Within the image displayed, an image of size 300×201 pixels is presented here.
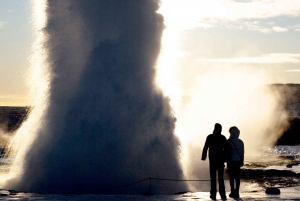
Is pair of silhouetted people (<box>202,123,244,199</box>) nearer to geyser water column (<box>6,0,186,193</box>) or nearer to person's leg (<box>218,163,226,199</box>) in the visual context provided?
person's leg (<box>218,163,226,199</box>)

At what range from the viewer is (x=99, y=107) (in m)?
23.6

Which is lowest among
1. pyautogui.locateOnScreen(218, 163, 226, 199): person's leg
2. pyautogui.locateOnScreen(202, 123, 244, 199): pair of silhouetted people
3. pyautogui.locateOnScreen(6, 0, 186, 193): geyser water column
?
pyautogui.locateOnScreen(218, 163, 226, 199): person's leg

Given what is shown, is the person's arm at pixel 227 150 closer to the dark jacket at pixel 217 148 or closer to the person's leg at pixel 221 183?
the dark jacket at pixel 217 148

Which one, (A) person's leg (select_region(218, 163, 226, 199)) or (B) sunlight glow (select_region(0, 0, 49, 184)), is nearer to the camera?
(A) person's leg (select_region(218, 163, 226, 199))

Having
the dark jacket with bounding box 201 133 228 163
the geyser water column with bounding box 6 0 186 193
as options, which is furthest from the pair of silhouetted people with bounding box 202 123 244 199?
the geyser water column with bounding box 6 0 186 193

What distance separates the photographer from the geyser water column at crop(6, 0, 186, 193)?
22.3m

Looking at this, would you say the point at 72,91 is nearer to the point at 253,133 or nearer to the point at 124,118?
the point at 124,118

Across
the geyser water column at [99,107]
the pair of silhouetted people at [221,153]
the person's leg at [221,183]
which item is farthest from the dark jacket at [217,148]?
the geyser water column at [99,107]

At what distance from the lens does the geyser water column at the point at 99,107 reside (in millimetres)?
22281

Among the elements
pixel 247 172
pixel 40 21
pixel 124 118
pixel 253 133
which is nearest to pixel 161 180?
pixel 124 118

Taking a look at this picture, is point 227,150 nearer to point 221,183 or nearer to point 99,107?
point 221,183

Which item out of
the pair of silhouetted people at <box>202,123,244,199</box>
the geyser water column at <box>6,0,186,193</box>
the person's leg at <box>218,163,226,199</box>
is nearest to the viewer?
the person's leg at <box>218,163,226,199</box>

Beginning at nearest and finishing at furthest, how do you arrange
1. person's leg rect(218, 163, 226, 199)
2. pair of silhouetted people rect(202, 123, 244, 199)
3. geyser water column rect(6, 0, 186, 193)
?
1. person's leg rect(218, 163, 226, 199)
2. pair of silhouetted people rect(202, 123, 244, 199)
3. geyser water column rect(6, 0, 186, 193)

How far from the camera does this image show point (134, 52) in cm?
2483
